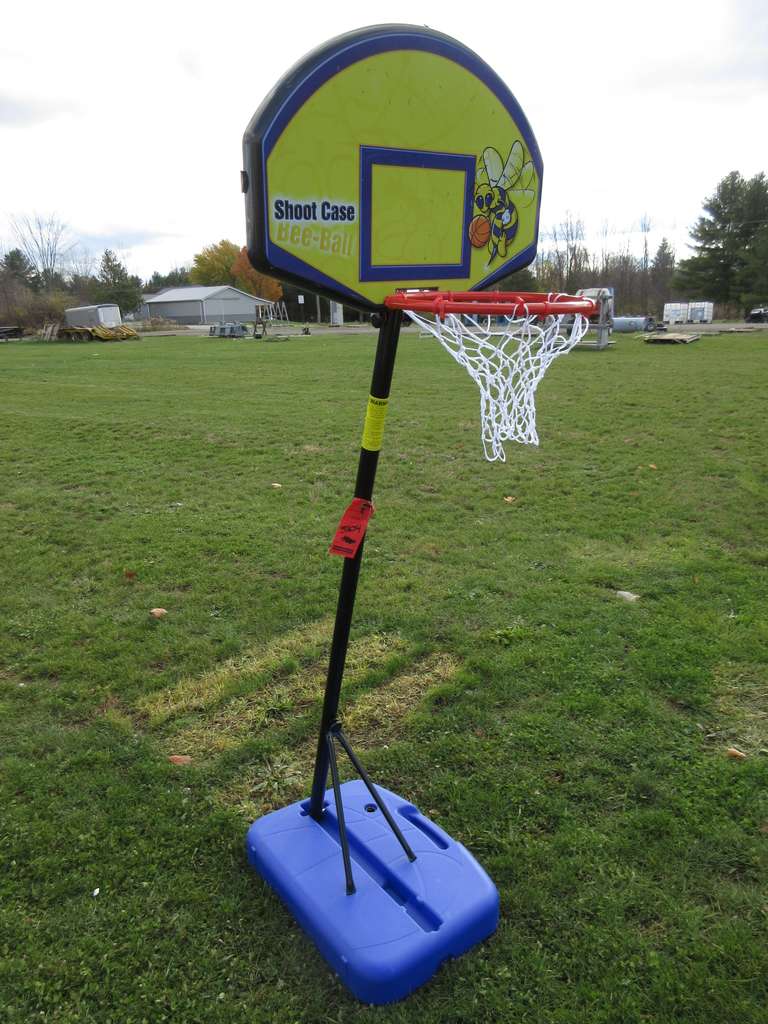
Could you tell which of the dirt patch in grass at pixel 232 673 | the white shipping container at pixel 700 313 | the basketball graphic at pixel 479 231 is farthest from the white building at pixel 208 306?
the basketball graphic at pixel 479 231

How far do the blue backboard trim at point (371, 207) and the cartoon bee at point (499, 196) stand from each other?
0.16ft

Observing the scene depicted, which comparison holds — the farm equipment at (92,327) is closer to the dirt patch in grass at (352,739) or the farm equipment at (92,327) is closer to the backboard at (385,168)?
the dirt patch in grass at (352,739)

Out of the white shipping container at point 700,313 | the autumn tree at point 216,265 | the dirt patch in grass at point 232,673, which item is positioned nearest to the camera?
the dirt patch in grass at point 232,673

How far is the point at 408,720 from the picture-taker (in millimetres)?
3367

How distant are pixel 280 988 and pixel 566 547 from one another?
401 cm

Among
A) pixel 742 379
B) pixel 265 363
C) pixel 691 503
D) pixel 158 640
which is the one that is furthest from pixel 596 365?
pixel 158 640

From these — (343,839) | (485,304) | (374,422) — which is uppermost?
(485,304)

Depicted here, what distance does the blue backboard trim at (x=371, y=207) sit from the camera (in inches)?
83.4

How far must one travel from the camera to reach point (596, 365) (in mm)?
17344

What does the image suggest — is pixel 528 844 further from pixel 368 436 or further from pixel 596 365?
pixel 596 365

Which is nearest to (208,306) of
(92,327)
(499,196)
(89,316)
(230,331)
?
(89,316)

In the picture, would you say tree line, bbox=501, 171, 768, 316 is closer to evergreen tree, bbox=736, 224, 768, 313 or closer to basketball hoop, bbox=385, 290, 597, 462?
evergreen tree, bbox=736, 224, 768, 313

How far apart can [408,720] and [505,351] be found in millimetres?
1895

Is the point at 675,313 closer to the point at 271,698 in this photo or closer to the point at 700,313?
the point at 700,313
